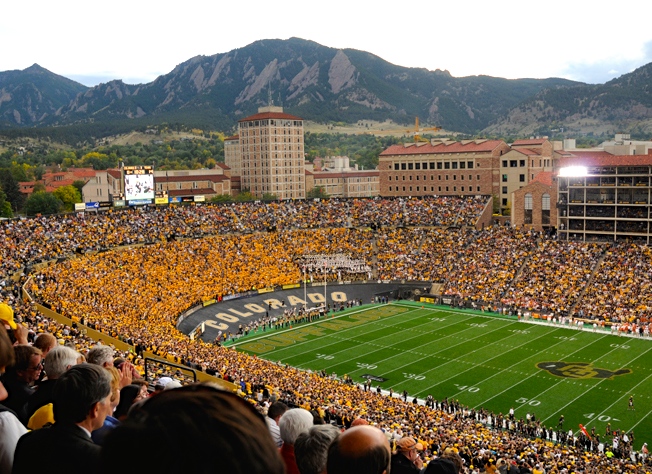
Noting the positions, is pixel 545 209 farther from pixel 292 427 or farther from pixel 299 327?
pixel 292 427

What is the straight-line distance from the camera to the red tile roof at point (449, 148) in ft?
284

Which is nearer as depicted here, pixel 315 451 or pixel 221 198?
pixel 315 451

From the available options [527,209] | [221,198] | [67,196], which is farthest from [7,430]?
[221,198]

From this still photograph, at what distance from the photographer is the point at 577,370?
37.8 m

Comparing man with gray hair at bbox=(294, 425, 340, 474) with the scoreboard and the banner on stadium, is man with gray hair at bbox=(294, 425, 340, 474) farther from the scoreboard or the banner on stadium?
the banner on stadium

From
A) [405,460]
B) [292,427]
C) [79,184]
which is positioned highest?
[79,184]

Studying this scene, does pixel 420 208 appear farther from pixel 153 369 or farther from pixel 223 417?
pixel 223 417

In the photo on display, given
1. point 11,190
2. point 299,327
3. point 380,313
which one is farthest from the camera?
point 11,190

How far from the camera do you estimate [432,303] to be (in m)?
56.4

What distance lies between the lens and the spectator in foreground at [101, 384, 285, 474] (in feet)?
6.72

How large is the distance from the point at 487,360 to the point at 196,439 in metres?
40.0

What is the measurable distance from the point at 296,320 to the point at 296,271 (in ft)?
36.8

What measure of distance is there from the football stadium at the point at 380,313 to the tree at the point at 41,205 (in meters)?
36.9

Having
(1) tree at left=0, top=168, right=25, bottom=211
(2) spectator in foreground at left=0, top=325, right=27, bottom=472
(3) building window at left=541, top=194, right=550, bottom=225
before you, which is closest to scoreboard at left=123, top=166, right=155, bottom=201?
(3) building window at left=541, top=194, right=550, bottom=225
